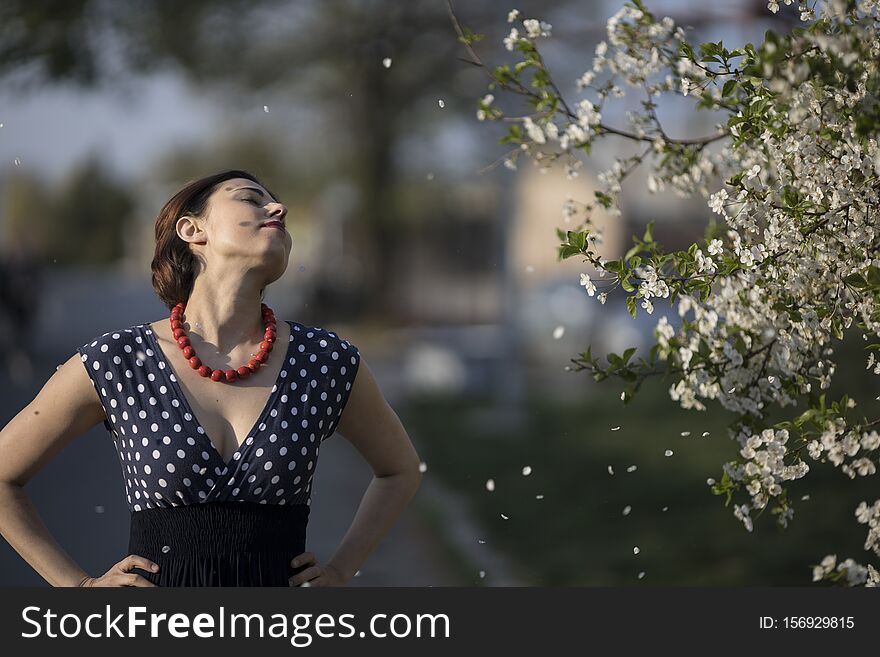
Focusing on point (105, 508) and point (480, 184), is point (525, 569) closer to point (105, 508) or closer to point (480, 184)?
point (105, 508)

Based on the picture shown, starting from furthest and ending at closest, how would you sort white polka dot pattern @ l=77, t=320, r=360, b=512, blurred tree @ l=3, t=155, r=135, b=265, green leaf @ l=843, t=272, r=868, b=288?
blurred tree @ l=3, t=155, r=135, b=265, green leaf @ l=843, t=272, r=868, b=288, white polka dot pattern @ l=77, t=320, r=360, b=512

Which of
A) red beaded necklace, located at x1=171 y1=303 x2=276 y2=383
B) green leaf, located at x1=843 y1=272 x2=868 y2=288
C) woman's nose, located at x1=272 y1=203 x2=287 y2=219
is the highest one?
woman's nose, located at x1=272 y1=203 x2=287 y2=219

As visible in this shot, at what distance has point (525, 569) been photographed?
19.8ft

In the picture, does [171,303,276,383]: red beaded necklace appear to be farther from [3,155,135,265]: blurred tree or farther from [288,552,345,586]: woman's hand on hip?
[3,155,135,265]: blurred tree

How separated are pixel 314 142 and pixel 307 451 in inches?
872

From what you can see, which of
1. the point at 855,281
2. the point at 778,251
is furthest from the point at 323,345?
the point at 855,281

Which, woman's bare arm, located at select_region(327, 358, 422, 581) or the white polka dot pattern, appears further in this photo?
woman's bare arm, located at select_region(327, 358, 422, 581)

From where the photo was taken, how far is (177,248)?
2.53m

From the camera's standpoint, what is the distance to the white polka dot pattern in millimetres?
2301

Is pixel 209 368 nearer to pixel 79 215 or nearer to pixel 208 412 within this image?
pixel 208 412

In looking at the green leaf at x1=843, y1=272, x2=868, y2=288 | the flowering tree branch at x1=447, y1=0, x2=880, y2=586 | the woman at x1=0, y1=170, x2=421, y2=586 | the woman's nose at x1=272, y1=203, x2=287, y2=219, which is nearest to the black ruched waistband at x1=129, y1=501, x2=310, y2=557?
the woman at x1=0, y1=170, x2=421, y2=586

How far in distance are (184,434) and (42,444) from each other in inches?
12.8

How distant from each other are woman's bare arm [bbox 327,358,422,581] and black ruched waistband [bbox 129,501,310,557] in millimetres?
231

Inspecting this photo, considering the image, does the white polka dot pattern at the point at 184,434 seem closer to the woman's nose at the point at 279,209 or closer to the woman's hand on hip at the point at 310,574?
the woman's hand on hip at the point at 310,574
